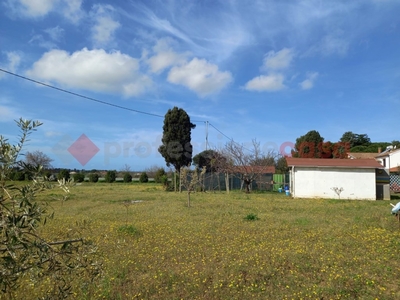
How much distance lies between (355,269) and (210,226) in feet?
14.0

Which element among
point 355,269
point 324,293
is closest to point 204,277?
point 324,293

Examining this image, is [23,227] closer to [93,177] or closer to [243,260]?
[243,260]

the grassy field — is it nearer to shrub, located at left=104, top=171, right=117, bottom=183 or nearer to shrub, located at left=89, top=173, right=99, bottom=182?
shrub, located at left=104, top=171, right=117, bottom=183

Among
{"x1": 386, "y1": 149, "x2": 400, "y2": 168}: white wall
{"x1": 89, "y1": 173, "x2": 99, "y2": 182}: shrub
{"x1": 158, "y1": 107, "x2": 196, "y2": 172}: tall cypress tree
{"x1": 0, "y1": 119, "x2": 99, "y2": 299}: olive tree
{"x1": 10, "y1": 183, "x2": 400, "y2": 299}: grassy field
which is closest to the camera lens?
{"x1": 0, "y1": 119, "x2": 99, "y2": 299}: olive tree

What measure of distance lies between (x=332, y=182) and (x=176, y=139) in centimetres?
1656

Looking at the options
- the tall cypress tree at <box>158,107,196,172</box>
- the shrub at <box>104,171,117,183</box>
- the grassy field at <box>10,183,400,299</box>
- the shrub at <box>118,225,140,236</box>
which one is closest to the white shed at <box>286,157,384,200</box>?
the grassy field at <box>10,183,400,299</box>

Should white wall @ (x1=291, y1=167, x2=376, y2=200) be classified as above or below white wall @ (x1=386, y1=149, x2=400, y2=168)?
below

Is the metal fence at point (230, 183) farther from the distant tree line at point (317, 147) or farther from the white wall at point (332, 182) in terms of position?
the distant tree line at point (317, 147)

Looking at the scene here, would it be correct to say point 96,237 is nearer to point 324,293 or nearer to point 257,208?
point 324,293

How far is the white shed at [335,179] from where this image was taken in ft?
61.6

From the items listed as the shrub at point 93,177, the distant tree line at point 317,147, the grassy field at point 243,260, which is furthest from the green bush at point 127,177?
the grassy field at point 243,260

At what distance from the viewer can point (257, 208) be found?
1297 cm

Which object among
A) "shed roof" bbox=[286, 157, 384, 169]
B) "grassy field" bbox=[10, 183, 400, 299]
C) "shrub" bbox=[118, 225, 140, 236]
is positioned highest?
"shed roof" bbox=[286, 157, 384, 169]

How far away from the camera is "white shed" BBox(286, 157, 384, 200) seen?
18.8 m
